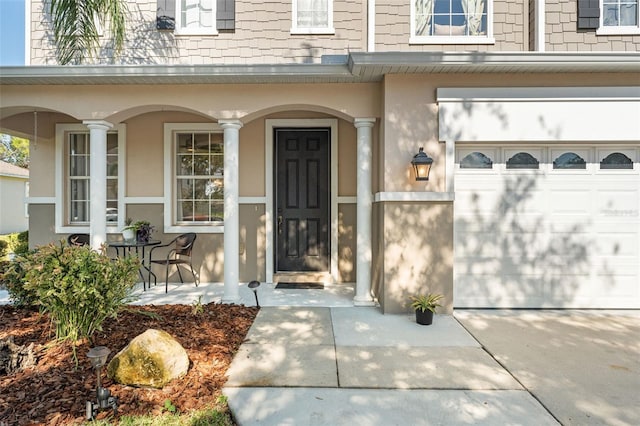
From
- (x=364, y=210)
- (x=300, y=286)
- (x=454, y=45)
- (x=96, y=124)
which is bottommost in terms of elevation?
(x=300, y=286)

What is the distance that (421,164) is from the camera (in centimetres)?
435

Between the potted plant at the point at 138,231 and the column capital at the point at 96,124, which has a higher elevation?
the column capital at the point at 96,124

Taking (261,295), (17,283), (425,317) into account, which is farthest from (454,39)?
(17,283)

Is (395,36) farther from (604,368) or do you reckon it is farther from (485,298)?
(604,368)

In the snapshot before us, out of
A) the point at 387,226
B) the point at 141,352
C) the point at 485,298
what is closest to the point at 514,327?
the point at 485,298

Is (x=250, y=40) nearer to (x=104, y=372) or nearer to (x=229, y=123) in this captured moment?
(x=229, y=123)

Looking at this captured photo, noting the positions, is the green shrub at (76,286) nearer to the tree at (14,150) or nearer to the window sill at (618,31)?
the window sill at (618,31)

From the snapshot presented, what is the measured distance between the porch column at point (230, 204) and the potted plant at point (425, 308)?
94.5 inches

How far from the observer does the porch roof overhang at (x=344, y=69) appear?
13.8 feet

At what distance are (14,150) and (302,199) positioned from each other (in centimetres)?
2857

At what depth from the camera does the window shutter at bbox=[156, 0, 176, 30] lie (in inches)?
215

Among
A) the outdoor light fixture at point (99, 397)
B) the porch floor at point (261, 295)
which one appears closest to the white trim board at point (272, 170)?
the porch floor at point (261, 295)

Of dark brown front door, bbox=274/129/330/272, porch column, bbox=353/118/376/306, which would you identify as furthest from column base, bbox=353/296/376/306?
dark brown front door, bbox=274/129/330/272

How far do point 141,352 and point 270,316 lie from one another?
183 centimetres
